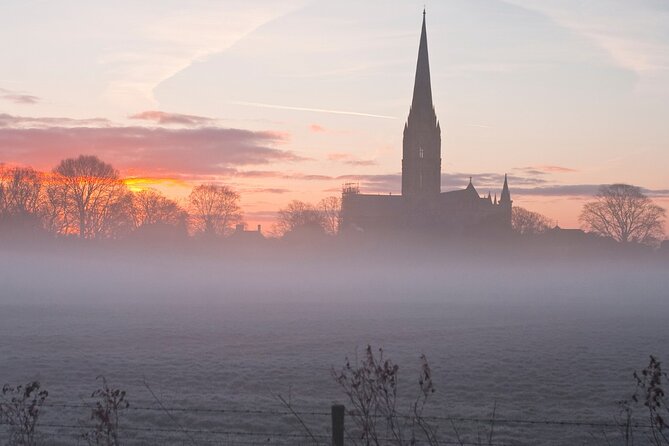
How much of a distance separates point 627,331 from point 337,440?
1262 inches

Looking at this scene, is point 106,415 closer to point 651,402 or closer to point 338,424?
point 338,424

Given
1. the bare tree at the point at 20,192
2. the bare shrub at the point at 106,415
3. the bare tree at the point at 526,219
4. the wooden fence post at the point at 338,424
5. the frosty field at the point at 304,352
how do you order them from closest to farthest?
the bare shrub at the point at 106,415, the wooden fence post at the point at 338,424, the frosty field at the point at 304,352, the bare tree at the point at 20,192, the bare tree at the point at 526,219

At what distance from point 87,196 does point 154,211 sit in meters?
15.7

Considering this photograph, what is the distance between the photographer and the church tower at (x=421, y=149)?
5207 inches

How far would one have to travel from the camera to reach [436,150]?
136 meters

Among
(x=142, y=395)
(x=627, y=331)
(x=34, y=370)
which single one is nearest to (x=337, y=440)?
(x=142, y=395)

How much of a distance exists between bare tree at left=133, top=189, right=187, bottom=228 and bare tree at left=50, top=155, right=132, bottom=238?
8.66m

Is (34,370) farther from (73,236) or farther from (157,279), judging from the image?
(73,236)

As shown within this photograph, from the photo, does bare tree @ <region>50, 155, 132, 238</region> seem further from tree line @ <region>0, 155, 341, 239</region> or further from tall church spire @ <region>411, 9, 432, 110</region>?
tall church spire @ <region>411, 9, 432, 110</region>

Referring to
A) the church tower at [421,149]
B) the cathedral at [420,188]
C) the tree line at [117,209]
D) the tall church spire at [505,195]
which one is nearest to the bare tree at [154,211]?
the tree line at [117,209]

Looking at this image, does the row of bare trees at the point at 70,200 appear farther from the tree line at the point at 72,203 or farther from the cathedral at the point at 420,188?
the cathedral at the point at 420,188

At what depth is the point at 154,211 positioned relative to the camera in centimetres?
10181

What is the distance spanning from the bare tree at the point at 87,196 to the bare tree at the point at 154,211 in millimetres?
8660

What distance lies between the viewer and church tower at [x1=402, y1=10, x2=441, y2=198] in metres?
132
